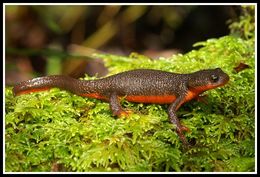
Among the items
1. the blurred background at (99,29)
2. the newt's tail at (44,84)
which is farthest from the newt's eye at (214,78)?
the blurred background at (99,29)

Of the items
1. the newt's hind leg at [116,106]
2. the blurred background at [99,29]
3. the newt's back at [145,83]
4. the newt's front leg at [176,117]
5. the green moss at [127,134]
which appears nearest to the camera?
the green moss at [127,134]

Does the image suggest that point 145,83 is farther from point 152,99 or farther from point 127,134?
point 127,134

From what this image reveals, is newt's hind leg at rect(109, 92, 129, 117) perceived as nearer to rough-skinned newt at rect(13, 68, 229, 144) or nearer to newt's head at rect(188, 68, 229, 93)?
rough-skinned newt at rect(13, 68, 229, 144)

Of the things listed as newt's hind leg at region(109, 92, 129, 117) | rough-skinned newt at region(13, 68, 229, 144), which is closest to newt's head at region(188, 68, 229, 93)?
rough-skinned newt at region(13, 68, 229, 144)

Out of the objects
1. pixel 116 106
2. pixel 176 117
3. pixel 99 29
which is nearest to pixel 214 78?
pixel 176 117

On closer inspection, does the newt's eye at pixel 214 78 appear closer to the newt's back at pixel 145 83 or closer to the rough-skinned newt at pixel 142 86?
the rough-skinned newt at pixel 142 86

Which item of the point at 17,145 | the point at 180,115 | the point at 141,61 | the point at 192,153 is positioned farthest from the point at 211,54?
the point at 17,145

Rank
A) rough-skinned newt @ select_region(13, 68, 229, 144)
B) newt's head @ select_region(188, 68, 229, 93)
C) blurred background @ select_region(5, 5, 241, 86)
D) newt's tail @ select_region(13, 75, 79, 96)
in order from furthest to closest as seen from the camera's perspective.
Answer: blurred background @ select_region(5, 5, 241, 86) → newt's tail @ select_region(13, 75, 79, 96) → rough-skinned newt @ select_region(13, 68, 229, 144) → newt's head @ select_region(188, 68, 229, 93)
